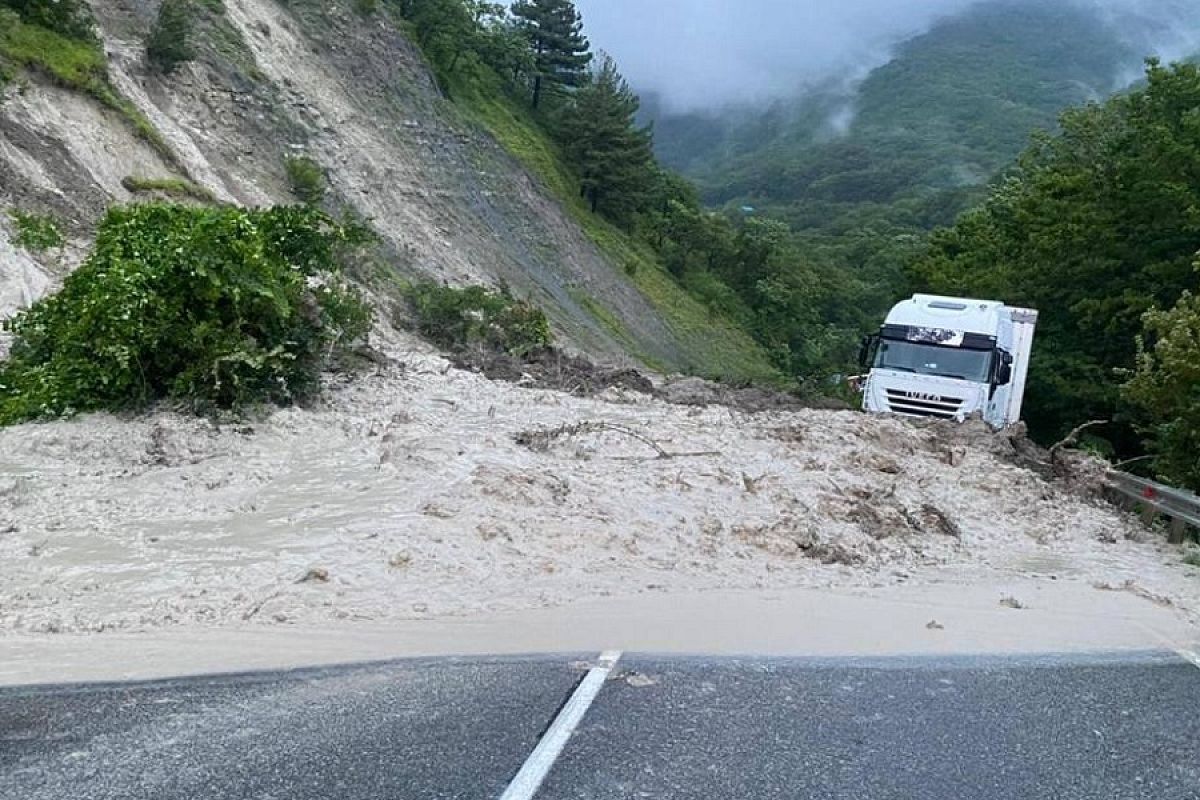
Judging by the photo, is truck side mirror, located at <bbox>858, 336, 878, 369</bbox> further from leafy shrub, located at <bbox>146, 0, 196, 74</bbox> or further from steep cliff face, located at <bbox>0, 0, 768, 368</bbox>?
leafy shrub, located at <bbox>146, 0, 196, 74</bbox>

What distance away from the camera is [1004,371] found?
20453mm

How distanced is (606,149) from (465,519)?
164 feet

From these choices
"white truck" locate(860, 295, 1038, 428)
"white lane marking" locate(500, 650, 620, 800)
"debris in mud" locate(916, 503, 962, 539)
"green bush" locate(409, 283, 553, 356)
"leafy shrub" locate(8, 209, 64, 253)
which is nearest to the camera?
"white lane marking" locate(500, 650, 620, 800)

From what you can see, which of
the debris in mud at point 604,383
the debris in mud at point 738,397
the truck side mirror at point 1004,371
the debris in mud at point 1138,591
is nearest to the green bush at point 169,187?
the debris in mud at point 604,383

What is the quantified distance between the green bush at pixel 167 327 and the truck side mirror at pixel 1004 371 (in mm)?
13079

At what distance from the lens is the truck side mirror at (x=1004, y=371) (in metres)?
20.3

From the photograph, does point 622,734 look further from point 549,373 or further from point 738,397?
point 738,397

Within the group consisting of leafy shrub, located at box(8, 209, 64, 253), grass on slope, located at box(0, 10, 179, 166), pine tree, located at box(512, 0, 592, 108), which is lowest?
leafy shrub, located at box(8, 209, 64, 253)

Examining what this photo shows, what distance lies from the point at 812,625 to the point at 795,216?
13219cm

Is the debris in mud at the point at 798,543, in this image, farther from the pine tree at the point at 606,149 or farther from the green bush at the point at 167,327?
the pine tree at the point at 606,149

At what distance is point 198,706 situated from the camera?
5.08 m

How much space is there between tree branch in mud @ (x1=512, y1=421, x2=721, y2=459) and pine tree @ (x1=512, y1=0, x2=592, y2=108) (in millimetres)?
53989

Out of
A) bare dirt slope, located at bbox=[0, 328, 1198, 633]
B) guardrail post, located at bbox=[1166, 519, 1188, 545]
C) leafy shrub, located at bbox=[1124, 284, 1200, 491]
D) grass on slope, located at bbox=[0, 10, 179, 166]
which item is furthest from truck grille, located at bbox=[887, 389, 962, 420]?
grass on slope, located at bbox=[0, 10, 179, 166]

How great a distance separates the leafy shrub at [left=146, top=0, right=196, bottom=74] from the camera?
96.1ft
